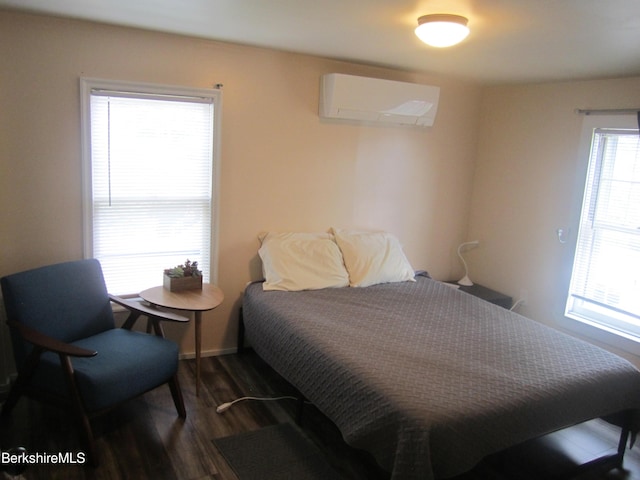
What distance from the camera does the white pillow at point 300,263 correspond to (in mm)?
3389

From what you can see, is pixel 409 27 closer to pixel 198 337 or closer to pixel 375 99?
pixel 375 99

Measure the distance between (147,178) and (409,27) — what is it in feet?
6.02

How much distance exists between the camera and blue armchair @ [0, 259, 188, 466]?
7.61ft

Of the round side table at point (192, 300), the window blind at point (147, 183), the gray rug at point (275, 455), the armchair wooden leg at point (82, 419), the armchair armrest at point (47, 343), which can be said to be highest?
the window blind at point (147, 183)

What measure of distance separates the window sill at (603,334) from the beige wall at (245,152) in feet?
3.70

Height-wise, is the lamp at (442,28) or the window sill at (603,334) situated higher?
the lamp at (442,28)

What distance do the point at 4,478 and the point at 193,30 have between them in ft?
8.17

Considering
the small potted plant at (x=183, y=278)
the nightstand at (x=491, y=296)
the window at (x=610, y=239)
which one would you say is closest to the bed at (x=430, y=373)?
the small potted plant at (x=183, y=278)

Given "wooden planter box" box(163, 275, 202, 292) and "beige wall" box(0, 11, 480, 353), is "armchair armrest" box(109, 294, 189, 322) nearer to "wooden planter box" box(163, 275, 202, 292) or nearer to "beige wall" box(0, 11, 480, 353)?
"wooden planter box" box(163, 275, 202, 292)

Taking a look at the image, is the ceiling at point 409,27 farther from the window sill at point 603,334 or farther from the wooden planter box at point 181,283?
the window sill at point 603,334

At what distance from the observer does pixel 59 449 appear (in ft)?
7.92

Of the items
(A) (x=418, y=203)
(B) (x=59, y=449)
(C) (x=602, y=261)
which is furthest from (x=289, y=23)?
(C) (x=602, y=261)

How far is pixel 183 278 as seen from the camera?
10.3 feet

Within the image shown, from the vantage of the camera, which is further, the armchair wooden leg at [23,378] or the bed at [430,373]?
the armchair wooden leg at [23,378]
